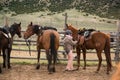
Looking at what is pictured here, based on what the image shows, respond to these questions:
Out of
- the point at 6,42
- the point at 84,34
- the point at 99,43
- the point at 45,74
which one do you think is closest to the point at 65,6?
the point at 84,34

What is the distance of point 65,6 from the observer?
57844 mm

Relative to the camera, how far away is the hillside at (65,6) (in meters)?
55.4

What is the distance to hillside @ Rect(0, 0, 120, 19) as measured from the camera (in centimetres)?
5542

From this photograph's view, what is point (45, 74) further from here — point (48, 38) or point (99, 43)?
point (99, 43)

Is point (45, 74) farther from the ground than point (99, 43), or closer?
closer

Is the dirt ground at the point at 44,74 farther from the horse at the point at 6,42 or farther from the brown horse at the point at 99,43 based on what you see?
the brown horse at the point at 99,43

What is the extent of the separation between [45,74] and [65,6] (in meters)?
47.1


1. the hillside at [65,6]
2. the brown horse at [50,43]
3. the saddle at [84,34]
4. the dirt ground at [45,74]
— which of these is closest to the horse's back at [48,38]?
the brown horse at [50,43]

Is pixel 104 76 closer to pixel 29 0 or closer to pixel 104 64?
pixel 104 64

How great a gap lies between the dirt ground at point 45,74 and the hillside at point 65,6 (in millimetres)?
41258

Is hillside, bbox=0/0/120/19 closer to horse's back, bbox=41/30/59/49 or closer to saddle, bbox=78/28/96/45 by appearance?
saddle, bbox=78/28/96/45

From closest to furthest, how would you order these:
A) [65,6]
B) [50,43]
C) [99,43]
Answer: [50,43] < [99,43] < [65,6]

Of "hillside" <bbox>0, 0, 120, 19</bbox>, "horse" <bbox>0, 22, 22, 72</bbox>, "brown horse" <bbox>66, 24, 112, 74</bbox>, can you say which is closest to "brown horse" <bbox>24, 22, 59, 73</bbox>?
"horse" <bbox>0, 22, 22, 72</bbox>

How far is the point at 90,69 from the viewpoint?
12.6 m
